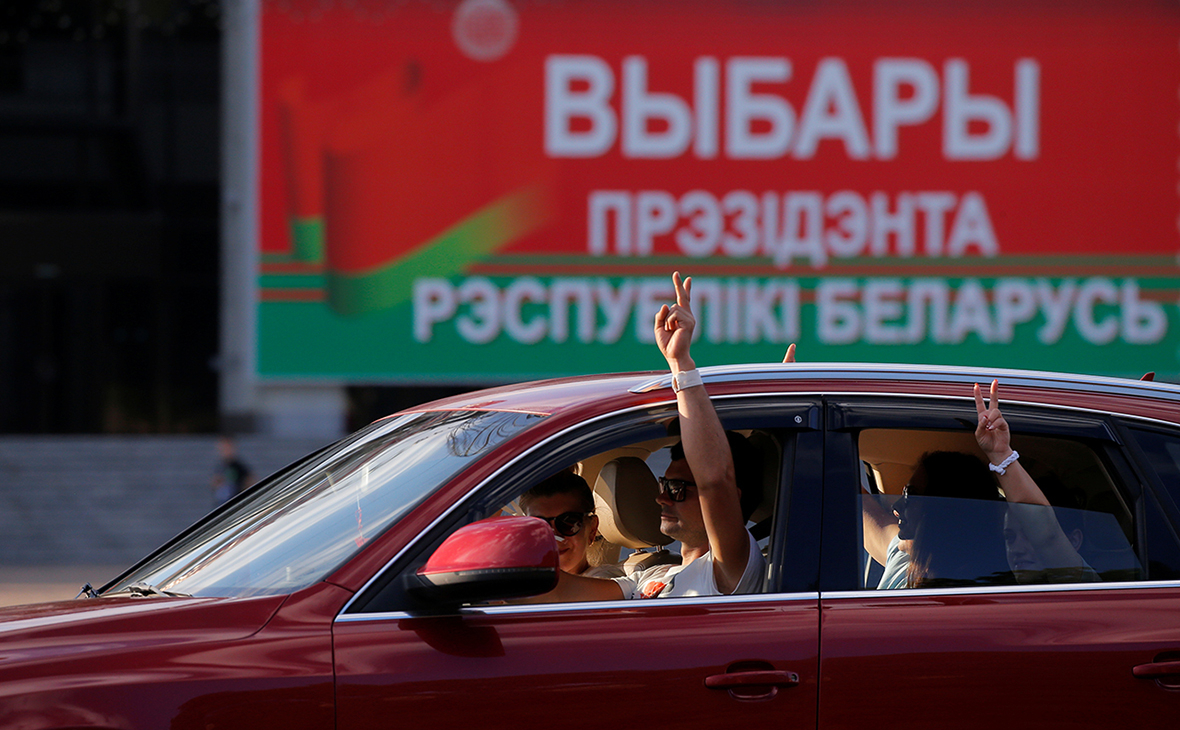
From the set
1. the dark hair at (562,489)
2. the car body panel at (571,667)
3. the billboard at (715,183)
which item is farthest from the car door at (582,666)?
the billboard at (715,183)

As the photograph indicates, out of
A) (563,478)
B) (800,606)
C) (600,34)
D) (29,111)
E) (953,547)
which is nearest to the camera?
(800,606)

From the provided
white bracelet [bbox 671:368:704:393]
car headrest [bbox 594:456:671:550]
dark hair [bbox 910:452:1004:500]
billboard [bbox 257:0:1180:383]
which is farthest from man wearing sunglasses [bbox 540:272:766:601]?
billboard [bbox 257:0:1180:383]

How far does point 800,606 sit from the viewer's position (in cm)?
275

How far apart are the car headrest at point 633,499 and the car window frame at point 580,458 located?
765 millimetres

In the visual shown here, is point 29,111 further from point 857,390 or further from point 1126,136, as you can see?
point 857,390

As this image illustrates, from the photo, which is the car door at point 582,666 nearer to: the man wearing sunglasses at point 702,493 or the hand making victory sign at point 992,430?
the man wearing sunglasses at point 702,493

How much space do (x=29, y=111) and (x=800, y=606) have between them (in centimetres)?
2507

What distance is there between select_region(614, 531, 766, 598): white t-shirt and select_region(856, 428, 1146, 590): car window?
250mm

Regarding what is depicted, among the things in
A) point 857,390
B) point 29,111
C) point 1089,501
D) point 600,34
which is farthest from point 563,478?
point 29,111

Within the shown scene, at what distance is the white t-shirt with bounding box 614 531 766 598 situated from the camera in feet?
9.60

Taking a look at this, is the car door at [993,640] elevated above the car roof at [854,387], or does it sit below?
below

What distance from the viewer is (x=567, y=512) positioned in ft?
11.3

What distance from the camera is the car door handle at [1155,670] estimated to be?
2.75 m

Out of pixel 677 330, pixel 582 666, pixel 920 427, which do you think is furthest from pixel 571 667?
pixel 920 427
